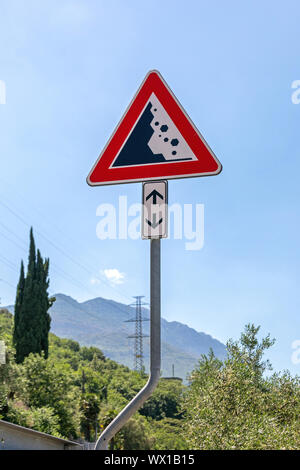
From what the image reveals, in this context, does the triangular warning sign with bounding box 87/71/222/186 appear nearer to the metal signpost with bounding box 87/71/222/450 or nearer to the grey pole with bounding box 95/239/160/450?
the metal signpost with bounding box 87/71/222/450

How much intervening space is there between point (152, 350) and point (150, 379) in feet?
0.45

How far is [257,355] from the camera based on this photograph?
1828 centimetres

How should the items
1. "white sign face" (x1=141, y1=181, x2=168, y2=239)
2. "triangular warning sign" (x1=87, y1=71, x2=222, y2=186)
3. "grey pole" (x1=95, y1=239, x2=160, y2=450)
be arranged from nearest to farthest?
"grey pole" (x1=95, y1=239, x2=160, y2=450) → "white sign face" (x1=141, y1=181, x2=168, y2=239) → "triangular warning sign" (x1=87, y1=71, x2=222, y2=186)

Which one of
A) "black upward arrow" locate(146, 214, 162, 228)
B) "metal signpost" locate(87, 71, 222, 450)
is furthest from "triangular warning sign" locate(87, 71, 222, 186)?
"black upward arrow" locate(146, 214, 162, 228)

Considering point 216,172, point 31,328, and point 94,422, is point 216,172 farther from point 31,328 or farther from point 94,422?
point 94,422

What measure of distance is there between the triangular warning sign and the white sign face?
76 mm

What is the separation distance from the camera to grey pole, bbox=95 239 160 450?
210 cm

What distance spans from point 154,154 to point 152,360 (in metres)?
1.08

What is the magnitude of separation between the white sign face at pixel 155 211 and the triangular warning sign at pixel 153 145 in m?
0.08

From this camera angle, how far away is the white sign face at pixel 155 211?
2398mm

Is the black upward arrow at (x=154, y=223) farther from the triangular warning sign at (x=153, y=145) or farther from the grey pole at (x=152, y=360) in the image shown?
the triangular warning sign at (x=153, y=145)

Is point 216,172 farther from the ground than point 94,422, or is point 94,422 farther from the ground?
point 216,172

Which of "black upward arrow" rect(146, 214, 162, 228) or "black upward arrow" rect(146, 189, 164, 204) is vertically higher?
"black upward arrow" rect(146, 189, 164, 204)

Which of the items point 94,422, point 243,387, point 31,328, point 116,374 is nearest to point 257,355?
point 243,387
